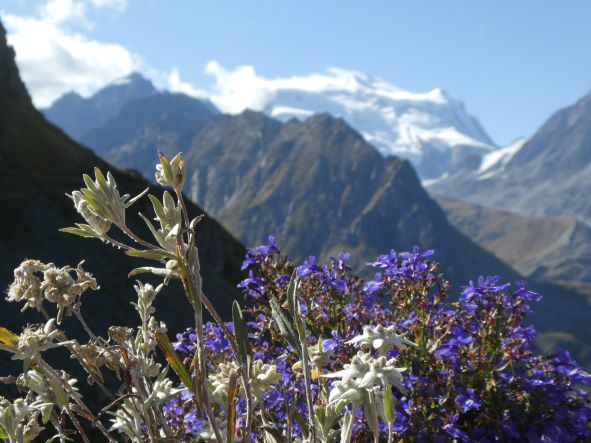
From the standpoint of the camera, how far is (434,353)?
200 inches

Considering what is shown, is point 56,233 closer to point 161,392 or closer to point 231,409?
point 161,392

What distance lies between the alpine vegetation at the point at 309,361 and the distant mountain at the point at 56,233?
15.0 meters

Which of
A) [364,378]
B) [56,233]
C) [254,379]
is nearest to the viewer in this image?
[364,378]

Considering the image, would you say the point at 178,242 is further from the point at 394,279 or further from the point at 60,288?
the point at 394,279

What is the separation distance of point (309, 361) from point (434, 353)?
1.90 metres

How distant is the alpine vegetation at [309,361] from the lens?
2.77 metres

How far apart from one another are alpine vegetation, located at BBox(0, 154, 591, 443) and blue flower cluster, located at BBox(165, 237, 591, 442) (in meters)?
0.01

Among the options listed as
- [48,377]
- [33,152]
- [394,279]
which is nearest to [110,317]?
[394,279]

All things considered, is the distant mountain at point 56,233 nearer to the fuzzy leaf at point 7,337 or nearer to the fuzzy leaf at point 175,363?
the fuzzy leaf at point 7,337

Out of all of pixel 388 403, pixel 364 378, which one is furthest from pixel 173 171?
pixel 388 403

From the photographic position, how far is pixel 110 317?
2588cm

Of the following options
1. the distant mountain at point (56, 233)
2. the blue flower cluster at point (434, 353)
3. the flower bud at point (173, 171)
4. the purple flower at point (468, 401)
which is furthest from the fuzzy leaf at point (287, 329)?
the distant mountain at point (56, 233)

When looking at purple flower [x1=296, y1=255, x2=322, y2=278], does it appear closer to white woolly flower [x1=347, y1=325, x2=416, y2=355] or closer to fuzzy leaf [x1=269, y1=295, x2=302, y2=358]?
fuzzy leaf [x1=269, y1=295, x2=302, y2=358]

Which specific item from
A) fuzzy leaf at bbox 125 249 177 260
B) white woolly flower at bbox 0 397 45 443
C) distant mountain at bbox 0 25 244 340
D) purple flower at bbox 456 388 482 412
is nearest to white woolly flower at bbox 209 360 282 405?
fuzzy leaf at bbox 125 249 177 260
